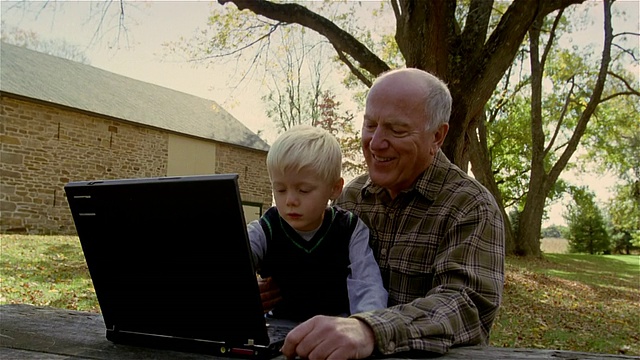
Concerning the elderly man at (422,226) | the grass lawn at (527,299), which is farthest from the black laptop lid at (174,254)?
the grass lawn at (527,299)

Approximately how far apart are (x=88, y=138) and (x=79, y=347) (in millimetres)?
19670

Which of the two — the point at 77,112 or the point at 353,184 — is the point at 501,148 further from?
the point at 353,184

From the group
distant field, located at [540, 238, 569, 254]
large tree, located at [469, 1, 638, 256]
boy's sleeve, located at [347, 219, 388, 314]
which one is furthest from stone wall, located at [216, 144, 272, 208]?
distant field, located at [540, 238, 569, 254]

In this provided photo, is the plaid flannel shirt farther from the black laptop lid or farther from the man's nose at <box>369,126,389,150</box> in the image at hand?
the black laptop lid

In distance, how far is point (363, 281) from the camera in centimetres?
201

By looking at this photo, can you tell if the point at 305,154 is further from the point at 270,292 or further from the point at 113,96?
the point at 113,96

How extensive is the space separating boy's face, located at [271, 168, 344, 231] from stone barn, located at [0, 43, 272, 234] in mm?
17873

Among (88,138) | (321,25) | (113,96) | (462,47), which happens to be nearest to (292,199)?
(462,47)

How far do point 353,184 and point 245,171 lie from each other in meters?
22.8

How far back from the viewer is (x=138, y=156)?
21.5 metres

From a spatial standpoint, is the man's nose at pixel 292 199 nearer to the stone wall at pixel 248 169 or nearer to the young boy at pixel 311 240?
the young boy at pixel 311 240

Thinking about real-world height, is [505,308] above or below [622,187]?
below

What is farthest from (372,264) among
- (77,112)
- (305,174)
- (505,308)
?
(77,112)

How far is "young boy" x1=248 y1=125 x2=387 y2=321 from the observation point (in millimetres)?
1963
